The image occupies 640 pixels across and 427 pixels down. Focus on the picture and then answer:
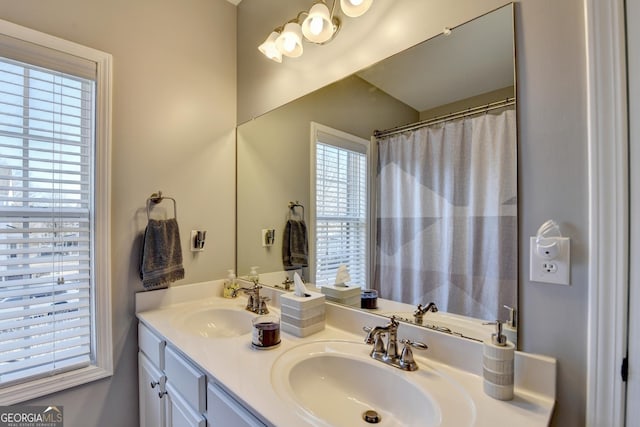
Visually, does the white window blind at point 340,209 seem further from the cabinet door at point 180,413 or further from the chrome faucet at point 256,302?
the cabinet door at point 180,413

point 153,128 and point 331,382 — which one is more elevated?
point 153,128

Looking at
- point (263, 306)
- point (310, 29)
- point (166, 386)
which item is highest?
point (310, 29)

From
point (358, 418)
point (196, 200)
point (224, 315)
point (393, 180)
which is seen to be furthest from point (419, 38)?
point (224, 315)

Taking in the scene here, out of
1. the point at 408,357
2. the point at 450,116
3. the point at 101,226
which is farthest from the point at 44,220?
the point at 450,116

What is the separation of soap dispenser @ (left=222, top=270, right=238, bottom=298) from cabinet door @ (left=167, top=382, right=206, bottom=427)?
62 centimetres

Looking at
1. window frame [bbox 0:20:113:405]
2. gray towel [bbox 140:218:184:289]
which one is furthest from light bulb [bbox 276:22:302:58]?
gray towel [bbox 140:218:184:289]

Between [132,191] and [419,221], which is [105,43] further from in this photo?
[419,221]

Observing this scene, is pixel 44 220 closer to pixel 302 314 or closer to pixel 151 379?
pixel 151 379

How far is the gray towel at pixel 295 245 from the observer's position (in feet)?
5.08

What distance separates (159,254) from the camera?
59.1 inches

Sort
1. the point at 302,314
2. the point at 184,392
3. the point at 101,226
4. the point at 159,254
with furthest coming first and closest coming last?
1. the point at 159,254
2. the point at 101,226
3. the point at 302,314
4. the point at 184,392

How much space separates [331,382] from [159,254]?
1056mm

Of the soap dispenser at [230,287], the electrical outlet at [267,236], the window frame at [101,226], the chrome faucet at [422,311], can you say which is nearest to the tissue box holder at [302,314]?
the chrome faucet at [422,311]

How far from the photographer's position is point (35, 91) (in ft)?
4.13
